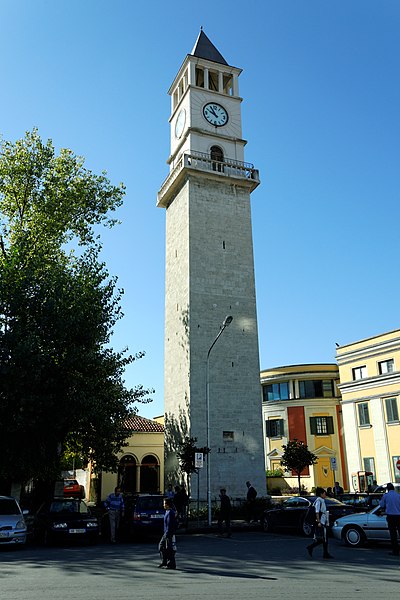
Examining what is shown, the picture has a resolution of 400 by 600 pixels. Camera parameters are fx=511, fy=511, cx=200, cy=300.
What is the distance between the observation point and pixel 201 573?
10398mm

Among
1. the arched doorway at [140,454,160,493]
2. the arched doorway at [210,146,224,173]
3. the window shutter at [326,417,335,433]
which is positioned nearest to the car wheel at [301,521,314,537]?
the arched doorway at [140,454,160,493]

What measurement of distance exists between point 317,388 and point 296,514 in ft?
87.8

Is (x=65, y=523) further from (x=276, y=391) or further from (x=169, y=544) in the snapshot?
(x=276, y=391)

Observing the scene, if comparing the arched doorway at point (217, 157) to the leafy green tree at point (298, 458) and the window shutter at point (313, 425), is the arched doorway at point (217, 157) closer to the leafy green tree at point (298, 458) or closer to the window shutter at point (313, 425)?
the leafy green tree at point (298, 458)

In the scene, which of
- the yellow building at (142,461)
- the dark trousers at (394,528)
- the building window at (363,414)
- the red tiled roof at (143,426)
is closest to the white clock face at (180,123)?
the yellow building at (142,461)

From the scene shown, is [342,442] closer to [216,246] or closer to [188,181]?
[216,246]

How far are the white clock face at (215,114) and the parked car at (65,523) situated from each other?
86.3ft

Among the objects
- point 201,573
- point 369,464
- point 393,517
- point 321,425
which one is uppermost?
point 321,425

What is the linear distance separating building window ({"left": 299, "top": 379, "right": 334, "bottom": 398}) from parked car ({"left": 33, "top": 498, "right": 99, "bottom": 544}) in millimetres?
30058

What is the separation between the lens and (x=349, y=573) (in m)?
10.2

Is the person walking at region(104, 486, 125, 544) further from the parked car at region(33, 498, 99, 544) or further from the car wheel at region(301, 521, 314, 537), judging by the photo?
the car wheel at region(301, 521, 314, 537)

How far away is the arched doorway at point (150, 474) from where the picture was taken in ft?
121

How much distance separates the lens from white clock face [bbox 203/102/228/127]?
34.8 metres

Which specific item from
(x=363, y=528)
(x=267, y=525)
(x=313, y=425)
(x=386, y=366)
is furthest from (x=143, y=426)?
(x=363, y=528)
